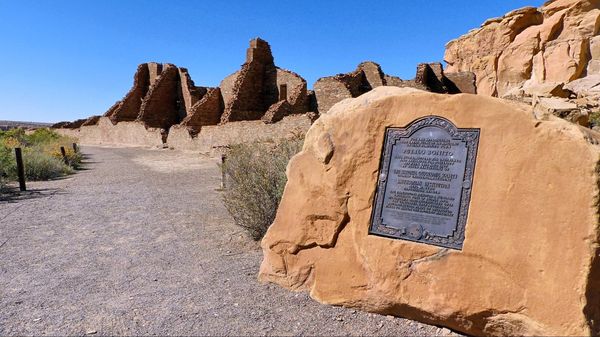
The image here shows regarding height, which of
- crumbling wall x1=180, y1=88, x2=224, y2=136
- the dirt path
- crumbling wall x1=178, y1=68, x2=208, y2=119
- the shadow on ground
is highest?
crumbling wall x1=178, y1=68, x2=208, y2=119

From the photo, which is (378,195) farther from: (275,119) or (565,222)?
(275,119)

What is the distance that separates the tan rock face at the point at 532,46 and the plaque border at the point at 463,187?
1192 inches

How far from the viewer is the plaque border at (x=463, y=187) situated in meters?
2.69

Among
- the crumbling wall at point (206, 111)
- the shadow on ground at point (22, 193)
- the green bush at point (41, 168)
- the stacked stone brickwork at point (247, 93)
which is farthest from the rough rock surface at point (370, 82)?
the shadow on ground at point (22, 193)

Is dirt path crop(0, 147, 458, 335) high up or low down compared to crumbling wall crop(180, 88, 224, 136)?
down

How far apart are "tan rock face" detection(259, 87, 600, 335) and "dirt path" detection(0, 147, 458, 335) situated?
264 mm

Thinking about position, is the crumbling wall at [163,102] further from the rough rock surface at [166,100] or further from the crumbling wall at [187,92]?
the crumbling wall at [187,92]

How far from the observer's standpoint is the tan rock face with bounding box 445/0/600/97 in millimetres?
30297

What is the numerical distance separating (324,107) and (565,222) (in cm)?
1788

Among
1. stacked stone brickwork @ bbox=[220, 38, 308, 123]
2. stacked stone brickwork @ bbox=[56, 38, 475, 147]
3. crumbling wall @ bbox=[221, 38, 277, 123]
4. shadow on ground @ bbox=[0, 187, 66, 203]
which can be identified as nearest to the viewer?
shadow on ground @ bbox=[0, 187, 66, 203]

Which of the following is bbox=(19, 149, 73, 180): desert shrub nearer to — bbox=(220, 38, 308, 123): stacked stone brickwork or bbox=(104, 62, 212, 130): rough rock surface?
bbox=(220, 38, 308, 123): stacked stone brickwork

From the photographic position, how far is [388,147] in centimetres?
313

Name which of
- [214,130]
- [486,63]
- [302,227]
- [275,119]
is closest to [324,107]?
[275,119]

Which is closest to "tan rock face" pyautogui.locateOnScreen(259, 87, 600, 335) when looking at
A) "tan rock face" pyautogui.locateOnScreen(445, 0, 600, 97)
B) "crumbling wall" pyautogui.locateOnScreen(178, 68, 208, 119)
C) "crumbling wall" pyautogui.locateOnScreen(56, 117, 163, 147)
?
"crumbling wall" pyautogui.locateOnScreen(56, 117, 163, 147)
